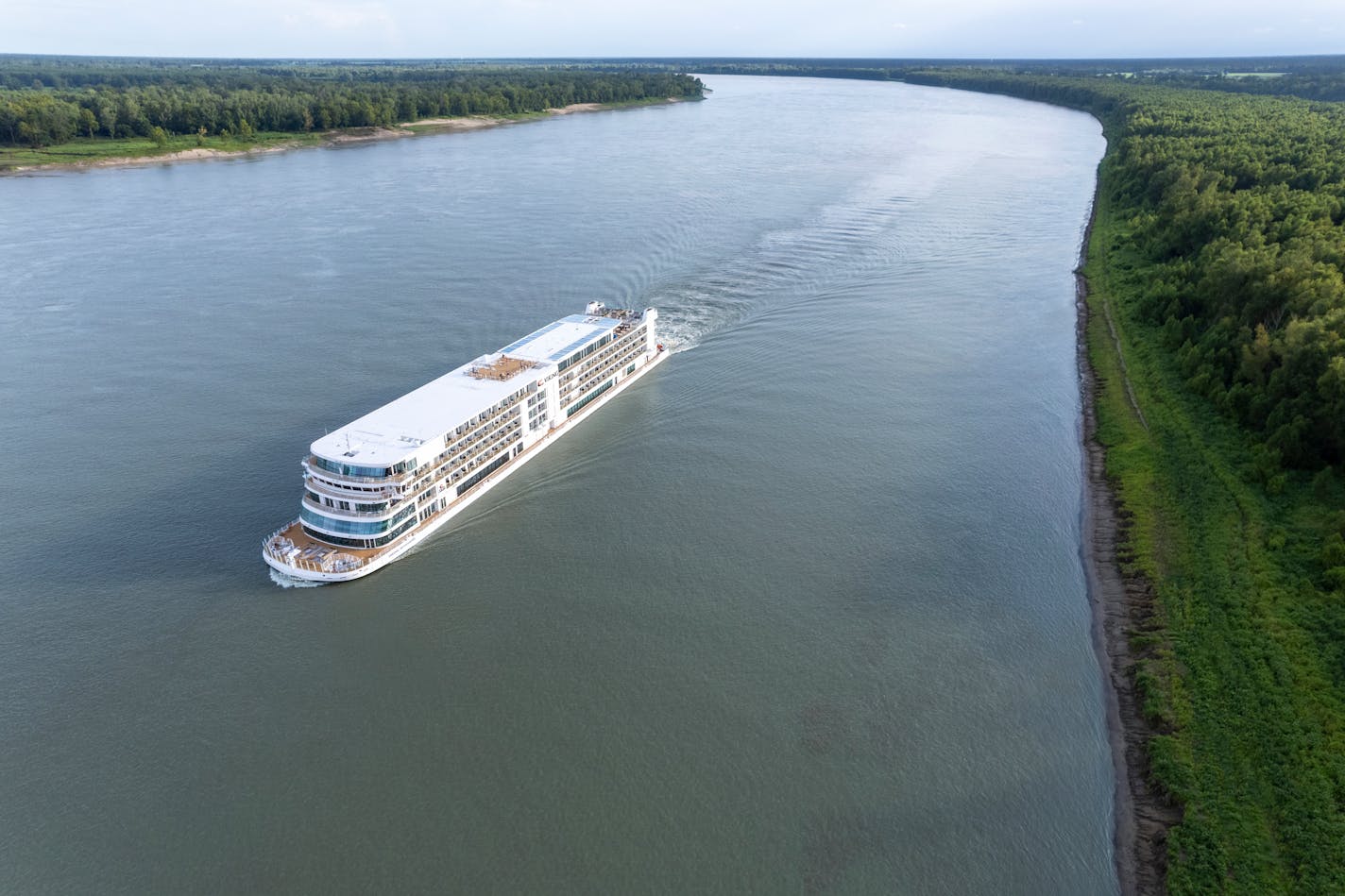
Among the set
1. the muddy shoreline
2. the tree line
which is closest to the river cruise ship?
the muddy shoreline

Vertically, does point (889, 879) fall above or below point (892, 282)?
below

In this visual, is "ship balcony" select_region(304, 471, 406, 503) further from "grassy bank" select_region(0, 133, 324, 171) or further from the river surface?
"grassy bank" select_region(0, 133, 324, 171)

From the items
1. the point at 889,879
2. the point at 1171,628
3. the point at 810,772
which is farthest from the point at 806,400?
the point at 889,879

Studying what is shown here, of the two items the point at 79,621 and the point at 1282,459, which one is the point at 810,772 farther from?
the point at 1282,459

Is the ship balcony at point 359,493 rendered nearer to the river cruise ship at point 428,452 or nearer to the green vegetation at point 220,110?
the river cruise ship at point 428,452

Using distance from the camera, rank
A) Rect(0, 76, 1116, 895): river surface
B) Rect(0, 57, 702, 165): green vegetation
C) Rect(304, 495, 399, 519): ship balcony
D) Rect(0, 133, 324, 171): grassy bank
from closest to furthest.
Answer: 1. Rect(0, 76, 1116, 895): river surface
2. Rect(304, 495, 399, 519): ship balcony
3. Rect(0, 133, 324, 171): grassy bank
4. Rect(0, 57, 702, 165): green vegetation

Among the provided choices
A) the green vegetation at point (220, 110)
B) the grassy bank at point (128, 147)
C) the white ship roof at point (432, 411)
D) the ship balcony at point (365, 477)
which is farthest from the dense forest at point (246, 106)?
the ship balcony at point (365, 477)
